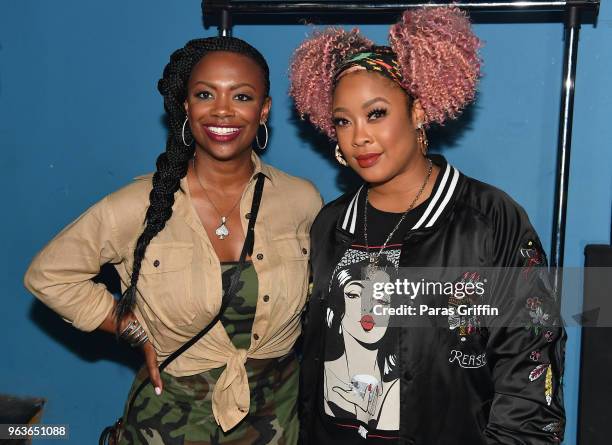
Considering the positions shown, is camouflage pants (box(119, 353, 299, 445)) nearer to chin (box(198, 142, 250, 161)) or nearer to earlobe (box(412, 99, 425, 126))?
chin (box(198, 142, 250, 161))

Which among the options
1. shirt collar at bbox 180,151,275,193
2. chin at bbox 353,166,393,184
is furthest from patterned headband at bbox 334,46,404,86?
shirt collar at bbox 180,151,275,193

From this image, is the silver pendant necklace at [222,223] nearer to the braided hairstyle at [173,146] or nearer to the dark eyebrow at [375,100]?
the braided hairstyle at [173,146]

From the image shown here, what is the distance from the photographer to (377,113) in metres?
2.19

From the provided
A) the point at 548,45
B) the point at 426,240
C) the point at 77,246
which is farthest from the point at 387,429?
the point at 548,45

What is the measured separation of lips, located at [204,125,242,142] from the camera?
96.0 inches

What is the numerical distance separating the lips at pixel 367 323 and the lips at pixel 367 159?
0.46 meters

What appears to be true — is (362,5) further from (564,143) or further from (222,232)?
(222,232)

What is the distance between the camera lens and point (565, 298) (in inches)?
115

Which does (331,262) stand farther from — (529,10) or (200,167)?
(529,10)

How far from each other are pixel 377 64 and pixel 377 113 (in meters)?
0.15

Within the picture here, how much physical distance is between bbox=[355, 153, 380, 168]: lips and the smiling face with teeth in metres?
0.45

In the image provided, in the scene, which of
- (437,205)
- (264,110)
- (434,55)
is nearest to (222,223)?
(264,110)

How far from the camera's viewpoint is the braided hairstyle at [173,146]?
8.06 feet

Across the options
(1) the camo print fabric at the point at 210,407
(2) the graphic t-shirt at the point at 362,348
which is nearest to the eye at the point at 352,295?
(2) the graphic t-shirt at the point at 362,348
